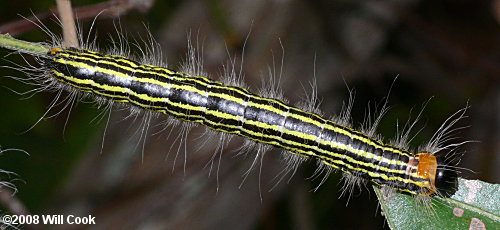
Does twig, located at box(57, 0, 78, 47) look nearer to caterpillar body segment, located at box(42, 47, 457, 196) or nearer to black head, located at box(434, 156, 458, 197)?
caterpillar body segment, located at box(42, 47, 457, 196)

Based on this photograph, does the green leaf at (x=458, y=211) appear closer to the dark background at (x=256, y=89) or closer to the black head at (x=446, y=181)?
the black head at (x=446, y=181)

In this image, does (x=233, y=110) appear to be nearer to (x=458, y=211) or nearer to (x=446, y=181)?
(x=446, y=181)

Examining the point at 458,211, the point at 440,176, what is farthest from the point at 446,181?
the point at 458,211

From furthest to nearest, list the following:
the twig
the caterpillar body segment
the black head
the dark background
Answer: the dark background → the caterpillar body segment → the black head → the twig

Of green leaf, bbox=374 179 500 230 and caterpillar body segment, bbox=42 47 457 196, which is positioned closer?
green leaf, bbox=374 179 500 230

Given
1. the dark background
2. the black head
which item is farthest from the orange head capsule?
the dark background

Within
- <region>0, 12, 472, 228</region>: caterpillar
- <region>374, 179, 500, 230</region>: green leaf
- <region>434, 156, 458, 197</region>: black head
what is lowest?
<region>374, 179, 500, 230</region>: green leaf

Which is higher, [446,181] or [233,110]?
[233,110]
